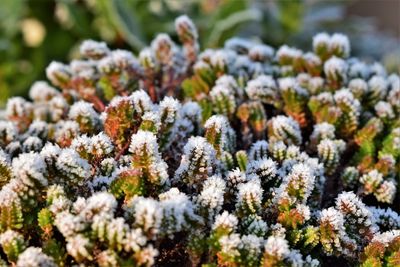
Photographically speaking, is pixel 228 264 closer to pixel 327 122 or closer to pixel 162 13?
pixel 327 122

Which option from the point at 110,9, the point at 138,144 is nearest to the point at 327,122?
the point at 138,144

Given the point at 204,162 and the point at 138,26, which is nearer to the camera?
the point at 204,162

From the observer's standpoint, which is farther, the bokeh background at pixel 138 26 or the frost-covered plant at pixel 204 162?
the bokeh background at pixel 138 26

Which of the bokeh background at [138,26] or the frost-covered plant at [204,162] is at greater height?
the bokeh background at [138,26]

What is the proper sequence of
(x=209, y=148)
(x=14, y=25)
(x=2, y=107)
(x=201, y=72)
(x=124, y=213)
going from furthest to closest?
(x=14, y=25)
(x=2, y=107)
(x=201, y=72)
(x=209, y=148)
(x=124, y=213)

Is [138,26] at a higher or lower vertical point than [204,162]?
higher

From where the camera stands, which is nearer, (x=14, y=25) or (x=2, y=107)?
(x=2, y=107)
